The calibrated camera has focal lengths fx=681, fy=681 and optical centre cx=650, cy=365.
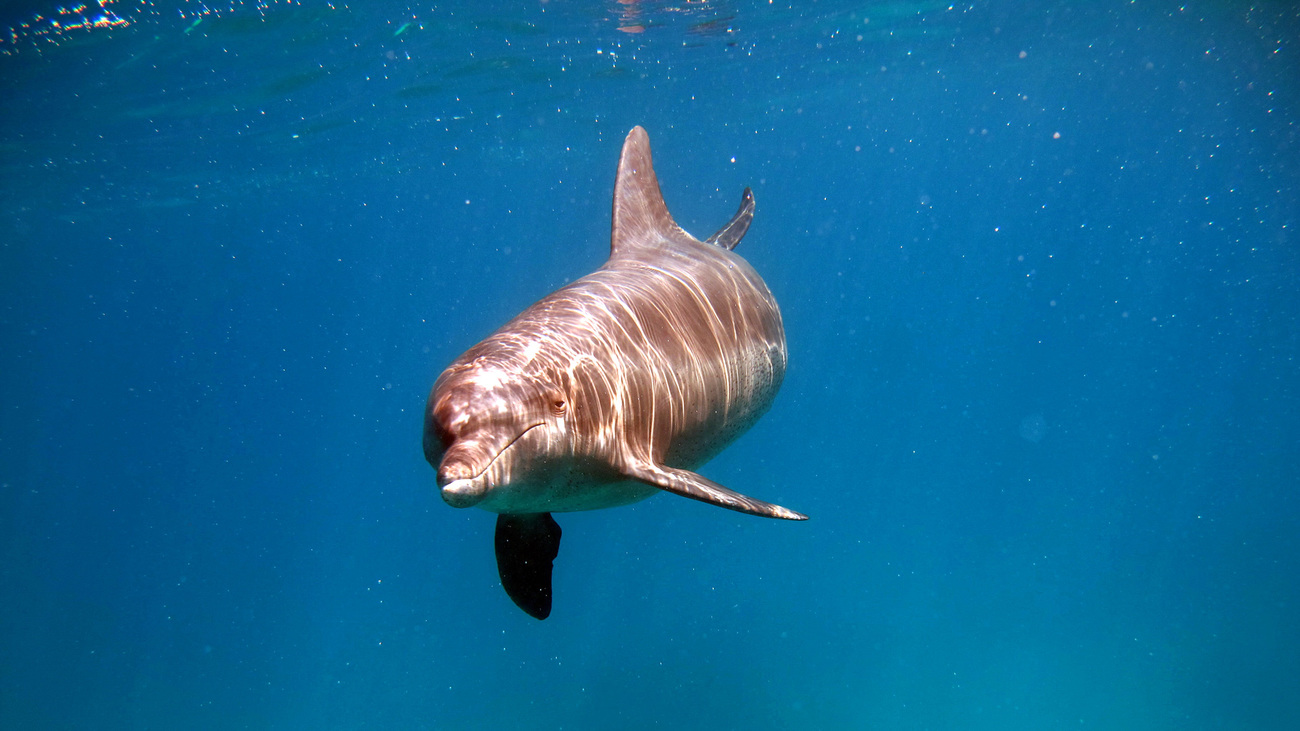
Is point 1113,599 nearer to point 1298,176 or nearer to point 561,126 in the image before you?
point 561,126

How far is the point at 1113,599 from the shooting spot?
786 inches

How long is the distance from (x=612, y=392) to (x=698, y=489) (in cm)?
68

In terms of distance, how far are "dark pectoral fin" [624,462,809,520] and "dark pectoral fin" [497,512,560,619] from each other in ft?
3.86

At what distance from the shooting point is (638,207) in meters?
6.02

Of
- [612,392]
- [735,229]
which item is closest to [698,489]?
[612,392]

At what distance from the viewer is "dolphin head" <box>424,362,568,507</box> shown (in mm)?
2449

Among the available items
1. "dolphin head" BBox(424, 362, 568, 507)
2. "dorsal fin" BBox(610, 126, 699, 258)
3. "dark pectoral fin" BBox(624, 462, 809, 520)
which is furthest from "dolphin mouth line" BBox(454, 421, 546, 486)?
"dorsal fin" BBox(610, 126, 699, 258)

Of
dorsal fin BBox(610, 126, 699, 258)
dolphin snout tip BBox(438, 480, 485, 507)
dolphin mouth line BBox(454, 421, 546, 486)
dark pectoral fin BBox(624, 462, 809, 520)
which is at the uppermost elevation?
dorsal fin BBox(610, 126, 699, 258)

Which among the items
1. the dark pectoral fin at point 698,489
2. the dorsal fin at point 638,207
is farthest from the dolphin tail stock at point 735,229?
the dark pectoral fin at point 698,489

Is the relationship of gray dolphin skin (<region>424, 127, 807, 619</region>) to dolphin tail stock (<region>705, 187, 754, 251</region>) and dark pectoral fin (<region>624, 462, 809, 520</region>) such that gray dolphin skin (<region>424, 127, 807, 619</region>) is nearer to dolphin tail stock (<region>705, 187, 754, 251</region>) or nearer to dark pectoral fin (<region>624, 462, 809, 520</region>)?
dark pectoral fin (<region>624, 462, 809, 520</region>)

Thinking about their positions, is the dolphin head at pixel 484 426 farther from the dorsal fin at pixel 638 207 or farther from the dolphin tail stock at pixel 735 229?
the dolphin tail stock at pixel 735 229

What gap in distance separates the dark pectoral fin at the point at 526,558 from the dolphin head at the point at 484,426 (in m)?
1.48

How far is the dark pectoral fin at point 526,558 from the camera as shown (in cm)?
425

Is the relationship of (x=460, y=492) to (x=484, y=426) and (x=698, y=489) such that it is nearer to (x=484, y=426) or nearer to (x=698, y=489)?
(x=484, y=426)
